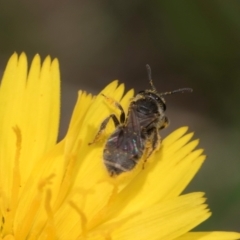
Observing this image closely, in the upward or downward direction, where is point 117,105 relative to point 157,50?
downward

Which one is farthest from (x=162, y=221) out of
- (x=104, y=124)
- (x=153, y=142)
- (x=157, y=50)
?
(x=157, y=50)

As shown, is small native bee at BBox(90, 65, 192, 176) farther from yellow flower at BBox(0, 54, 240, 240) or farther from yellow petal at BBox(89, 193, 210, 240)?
yellow petal at BBox(89, 193, 210, 240)

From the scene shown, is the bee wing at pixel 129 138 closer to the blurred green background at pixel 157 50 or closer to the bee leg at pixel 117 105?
the bee leg at pixel 117 105

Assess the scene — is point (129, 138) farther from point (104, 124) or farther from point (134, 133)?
point (104, 124)

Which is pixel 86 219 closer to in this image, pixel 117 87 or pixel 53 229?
pixel 53 229

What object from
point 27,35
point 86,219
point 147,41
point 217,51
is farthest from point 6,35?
point 86,219
